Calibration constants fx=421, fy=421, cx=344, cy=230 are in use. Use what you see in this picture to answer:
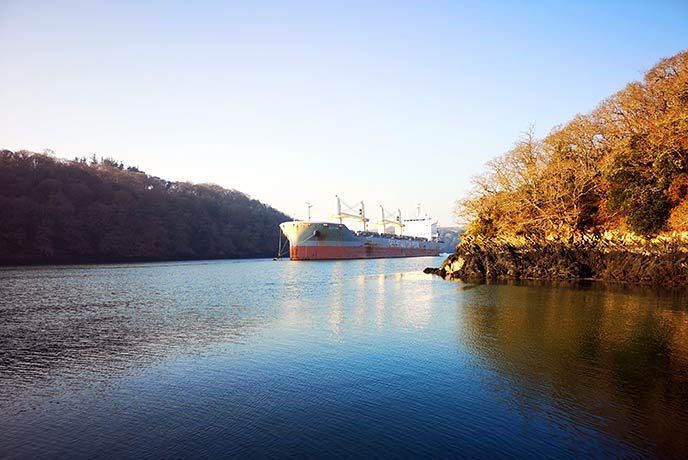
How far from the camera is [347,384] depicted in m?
6.97

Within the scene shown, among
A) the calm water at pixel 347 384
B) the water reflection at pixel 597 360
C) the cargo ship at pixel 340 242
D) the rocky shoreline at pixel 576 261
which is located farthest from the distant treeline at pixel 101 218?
the water reflection at pixel 597 360

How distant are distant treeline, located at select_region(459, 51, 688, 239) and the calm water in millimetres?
11846

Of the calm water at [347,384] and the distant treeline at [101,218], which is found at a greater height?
the distant treeline at [101,218]

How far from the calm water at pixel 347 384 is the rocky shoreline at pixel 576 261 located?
9.32 meters

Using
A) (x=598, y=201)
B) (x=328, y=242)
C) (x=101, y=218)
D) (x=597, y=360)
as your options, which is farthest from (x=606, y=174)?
(x=101, y=218)

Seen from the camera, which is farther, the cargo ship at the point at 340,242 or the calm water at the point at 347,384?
the cargo ship at the point at 340,242

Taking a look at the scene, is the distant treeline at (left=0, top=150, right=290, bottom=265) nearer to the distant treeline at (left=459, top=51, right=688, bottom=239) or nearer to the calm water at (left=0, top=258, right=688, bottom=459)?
the calm water at (left=0, top=258, right=688, bottom=459)

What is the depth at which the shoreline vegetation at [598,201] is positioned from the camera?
870 inches

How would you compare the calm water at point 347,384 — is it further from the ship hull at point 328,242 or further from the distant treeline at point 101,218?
the ship hull at point 328,242

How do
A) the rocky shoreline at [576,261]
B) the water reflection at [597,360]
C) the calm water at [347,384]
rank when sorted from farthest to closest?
the rocky shoreline at [576,261], the water reflection at [597,360], the calm water at [347,384]

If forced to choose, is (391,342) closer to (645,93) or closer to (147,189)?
(645,93)

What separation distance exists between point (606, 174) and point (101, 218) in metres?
57.9

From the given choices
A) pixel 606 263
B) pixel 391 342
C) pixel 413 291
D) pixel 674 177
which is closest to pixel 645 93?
pixel 674 177

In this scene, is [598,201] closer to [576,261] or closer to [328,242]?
[576,261]
